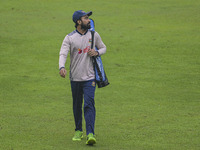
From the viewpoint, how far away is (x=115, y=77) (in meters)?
13.0

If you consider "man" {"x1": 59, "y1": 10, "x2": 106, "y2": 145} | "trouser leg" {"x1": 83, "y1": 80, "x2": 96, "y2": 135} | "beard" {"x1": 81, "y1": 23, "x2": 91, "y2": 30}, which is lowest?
"trouser leg" {"x1": 83, "y1": 80, "x2": 96, "y2": 135}

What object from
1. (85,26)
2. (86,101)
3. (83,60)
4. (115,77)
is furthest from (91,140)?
(115,77)

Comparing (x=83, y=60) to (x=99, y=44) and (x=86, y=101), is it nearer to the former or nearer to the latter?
(x=99, y=44)

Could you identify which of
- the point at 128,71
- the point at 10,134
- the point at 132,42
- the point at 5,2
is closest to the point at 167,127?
the point at 10,134

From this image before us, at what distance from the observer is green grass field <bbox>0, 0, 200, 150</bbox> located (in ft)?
26.1

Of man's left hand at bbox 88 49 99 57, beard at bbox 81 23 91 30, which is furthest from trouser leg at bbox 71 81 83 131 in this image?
beard at bbox 81 23 91 30

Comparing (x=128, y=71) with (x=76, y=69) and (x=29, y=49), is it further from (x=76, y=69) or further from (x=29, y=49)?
(x=76, y=69)

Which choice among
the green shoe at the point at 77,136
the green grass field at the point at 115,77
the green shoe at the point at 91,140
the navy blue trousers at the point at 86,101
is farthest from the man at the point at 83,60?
the green grass field at the point at 115,77

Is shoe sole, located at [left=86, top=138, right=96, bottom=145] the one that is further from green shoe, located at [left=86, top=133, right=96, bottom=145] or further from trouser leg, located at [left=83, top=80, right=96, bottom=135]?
trouser leg, located at [left=83, top=80, right=96, bottom=135]

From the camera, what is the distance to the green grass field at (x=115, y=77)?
7957mm

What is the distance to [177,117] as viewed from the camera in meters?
9.22

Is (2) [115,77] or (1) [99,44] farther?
(2) [115,77]

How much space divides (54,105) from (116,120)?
1793mm

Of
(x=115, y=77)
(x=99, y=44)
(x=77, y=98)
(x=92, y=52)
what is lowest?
(x=115, y=77)
